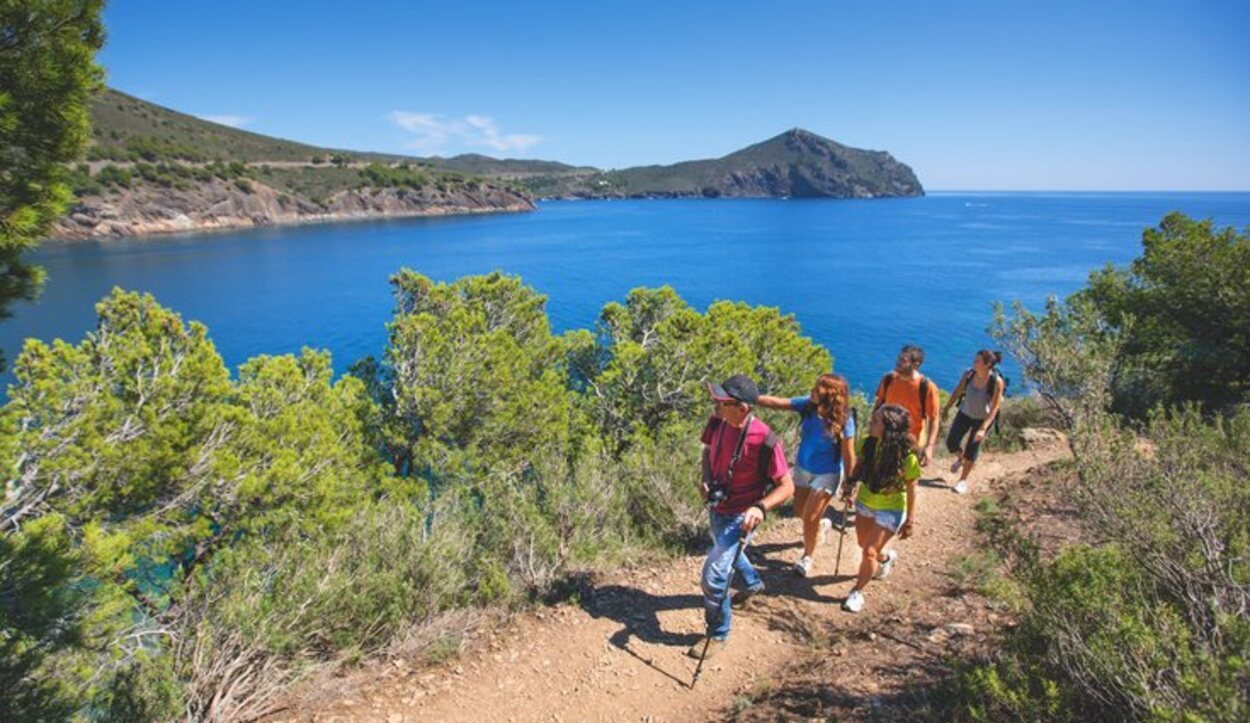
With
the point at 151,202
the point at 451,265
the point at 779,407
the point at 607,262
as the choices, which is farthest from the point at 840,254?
the point at 151,202

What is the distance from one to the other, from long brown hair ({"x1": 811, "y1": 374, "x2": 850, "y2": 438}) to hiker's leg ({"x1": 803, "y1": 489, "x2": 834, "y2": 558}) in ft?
2.23

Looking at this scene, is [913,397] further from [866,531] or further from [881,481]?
[866,531]

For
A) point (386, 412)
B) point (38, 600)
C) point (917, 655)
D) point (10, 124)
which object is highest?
point (10, 124)

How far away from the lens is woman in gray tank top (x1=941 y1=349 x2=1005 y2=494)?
817 cm

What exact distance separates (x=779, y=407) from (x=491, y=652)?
3.52 m

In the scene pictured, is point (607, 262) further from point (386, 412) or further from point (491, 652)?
point (491, 652)

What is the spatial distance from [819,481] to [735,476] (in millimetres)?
1458

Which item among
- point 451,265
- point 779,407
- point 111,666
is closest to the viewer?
point 111,666

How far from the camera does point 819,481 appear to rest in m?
5.88

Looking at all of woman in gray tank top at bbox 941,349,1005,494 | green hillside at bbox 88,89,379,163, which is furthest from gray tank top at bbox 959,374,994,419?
green hillside at bbox 88,89,379,163

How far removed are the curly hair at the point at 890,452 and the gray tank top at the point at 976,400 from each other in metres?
3.83

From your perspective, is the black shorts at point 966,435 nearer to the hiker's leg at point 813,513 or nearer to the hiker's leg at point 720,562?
the hiker's leg at point 813,513

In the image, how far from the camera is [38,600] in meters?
4.86

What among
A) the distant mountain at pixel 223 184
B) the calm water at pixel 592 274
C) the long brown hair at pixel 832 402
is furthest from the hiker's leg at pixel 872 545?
the distant mountain at pixel 223 184
